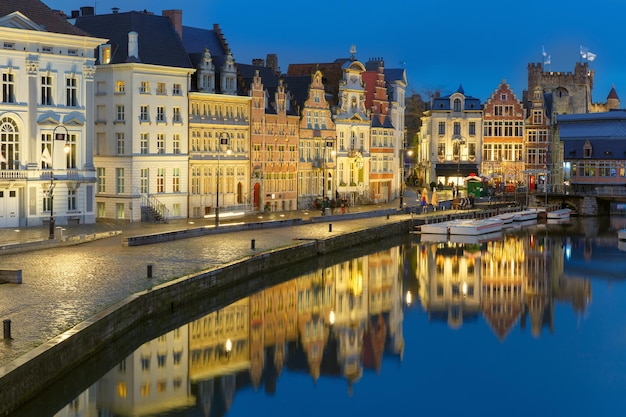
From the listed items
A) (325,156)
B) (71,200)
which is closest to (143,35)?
(71,200)

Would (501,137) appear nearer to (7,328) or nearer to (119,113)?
(119,113)

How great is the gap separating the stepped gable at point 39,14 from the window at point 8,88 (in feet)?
9.30

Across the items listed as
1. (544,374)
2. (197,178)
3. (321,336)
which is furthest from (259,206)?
(544,374)

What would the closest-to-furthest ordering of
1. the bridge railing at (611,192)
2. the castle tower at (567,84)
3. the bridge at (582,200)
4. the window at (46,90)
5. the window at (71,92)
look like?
the window at (46,90) → the window at (71,92) → the bridge railing at (611,192) → the bridge at (582,200) → the castle tower at (567,84)

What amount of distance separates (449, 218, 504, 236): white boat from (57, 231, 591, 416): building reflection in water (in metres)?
9.17

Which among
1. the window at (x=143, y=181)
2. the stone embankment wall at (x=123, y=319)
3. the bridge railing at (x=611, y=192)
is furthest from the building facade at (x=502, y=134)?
the stone embankment wall at (x=123, y=319)

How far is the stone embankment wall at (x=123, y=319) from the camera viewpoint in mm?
22234

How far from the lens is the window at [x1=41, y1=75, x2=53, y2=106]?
1984 inches

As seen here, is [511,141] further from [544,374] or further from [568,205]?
[544,374]

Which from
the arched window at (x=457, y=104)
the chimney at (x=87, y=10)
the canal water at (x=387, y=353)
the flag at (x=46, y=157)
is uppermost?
the chimney at (x=87, y=10)

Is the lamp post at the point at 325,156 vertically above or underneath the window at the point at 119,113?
underneath

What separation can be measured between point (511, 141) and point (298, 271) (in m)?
57.3

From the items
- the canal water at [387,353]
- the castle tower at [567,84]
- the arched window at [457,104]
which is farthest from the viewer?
the castle tower at [567,84]

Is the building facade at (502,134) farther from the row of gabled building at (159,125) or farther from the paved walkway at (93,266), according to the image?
the paved walkway at (93,266)
